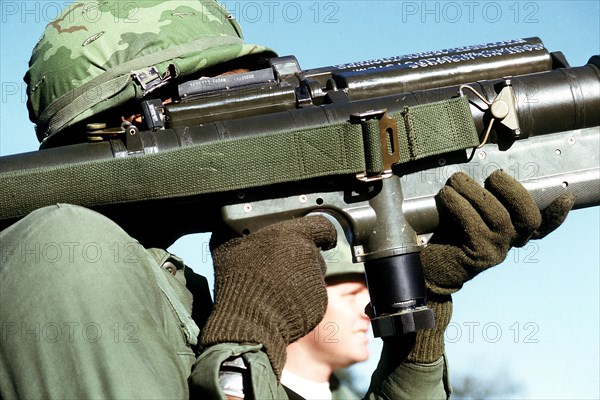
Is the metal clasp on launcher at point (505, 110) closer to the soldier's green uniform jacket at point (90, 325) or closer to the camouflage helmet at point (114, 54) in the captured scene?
the camouflage helmet at point (114, 54)

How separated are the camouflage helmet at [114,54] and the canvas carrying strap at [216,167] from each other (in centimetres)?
41

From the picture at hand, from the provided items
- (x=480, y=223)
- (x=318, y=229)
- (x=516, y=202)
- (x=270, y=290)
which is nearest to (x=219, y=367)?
(x=270, y=290)

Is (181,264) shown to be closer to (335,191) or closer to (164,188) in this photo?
(164,188)

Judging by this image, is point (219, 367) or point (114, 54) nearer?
point (219, 367)

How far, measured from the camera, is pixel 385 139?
342cm

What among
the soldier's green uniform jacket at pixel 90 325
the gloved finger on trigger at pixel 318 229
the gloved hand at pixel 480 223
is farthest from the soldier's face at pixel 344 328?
the soldier's green uniform jacket at pixel 90 325

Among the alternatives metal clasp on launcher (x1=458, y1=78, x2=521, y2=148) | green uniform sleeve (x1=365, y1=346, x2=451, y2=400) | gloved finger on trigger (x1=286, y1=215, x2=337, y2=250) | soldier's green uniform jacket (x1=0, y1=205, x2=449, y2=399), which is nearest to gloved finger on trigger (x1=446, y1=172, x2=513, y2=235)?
metal clasp on launcher (x1=458, y1=78, x2=521, y2=148)

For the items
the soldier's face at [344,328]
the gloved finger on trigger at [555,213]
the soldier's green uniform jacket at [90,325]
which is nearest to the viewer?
the soldier's green uniform jacket at [90,325]

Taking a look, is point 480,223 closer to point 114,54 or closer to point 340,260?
point 340,260

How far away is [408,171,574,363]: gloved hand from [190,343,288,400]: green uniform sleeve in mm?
848

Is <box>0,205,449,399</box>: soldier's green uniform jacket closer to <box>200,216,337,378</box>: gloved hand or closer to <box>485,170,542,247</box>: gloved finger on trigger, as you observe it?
<box>200,216,337,378</box>: gloved hand

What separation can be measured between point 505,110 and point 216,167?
1028 mm

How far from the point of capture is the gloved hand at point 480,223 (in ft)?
11.4

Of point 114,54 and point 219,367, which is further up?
point 114,54
